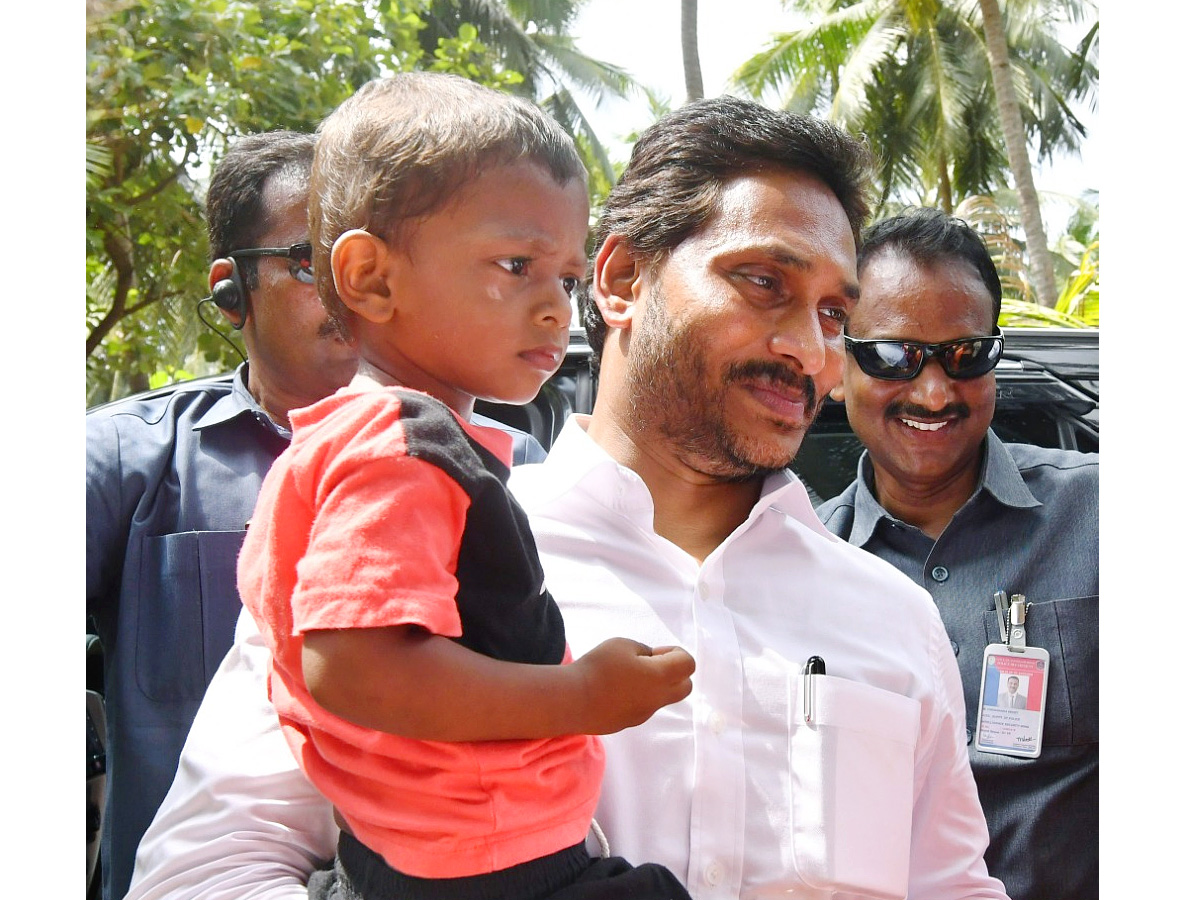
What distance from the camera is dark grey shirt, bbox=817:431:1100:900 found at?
1734 millimetres

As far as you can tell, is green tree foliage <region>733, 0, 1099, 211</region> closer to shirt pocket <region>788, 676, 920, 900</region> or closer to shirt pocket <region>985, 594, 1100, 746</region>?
shirt pocket <region>985, 594, 1100, 746</region>

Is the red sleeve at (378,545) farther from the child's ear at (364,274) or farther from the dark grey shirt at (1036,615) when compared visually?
the dark grey shirt at (1036,615)

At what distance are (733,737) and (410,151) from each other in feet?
2.30

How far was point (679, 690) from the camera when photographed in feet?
3.03

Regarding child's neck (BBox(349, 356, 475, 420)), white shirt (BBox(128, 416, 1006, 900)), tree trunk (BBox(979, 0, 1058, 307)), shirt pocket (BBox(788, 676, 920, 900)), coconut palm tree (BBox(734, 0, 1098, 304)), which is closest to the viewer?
child's neck (BBox(349, 356, 475, 420))

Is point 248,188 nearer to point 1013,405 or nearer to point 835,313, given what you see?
point 835,313

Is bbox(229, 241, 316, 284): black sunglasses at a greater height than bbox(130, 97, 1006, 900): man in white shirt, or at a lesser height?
greater

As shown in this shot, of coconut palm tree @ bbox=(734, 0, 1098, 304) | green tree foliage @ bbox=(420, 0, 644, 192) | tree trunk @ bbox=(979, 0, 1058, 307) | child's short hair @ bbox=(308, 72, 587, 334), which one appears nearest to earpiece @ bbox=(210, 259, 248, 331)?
child's short hair @ bbox=(308, 72, 587, 334)

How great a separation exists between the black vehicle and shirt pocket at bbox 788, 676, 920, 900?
46.5 inches

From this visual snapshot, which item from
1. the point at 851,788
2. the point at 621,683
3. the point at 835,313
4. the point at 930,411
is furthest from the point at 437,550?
the point at 930,411

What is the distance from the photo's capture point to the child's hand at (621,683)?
0.89 metres

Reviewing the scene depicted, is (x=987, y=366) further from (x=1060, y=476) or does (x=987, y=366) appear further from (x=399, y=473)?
(x=399, y=473)

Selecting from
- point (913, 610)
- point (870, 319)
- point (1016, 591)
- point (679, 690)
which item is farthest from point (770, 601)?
point (870, 319)

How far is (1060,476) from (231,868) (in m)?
1.46
